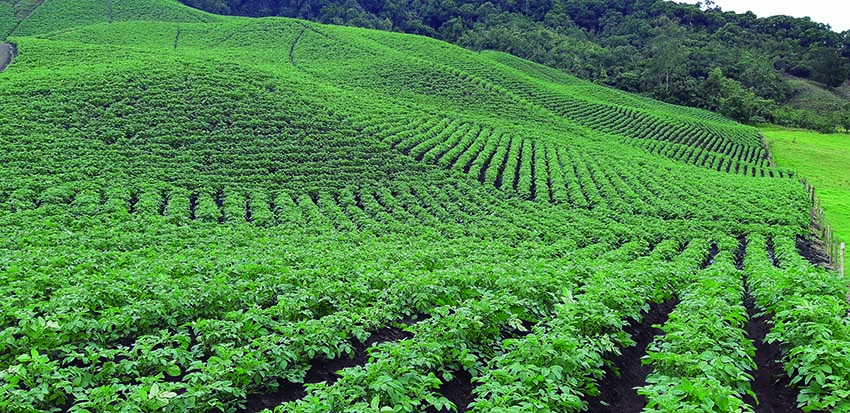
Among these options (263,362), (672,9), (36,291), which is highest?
(672,9)

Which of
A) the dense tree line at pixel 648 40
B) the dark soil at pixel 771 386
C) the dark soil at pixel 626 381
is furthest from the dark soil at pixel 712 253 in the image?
the dense tree line at pixel 648 40

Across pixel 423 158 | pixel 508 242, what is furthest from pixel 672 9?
pixel 508 242

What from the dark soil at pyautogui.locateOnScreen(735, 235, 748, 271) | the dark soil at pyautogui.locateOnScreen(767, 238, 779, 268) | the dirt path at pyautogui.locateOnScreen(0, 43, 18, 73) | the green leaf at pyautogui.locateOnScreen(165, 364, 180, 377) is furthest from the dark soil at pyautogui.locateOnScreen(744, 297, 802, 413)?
the dirt path at pyautogui.locateOnScreen(0, 43, 18, 73)

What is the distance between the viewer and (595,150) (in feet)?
152

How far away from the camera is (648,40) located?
4904 inches

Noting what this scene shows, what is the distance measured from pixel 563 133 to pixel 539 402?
4904 centimetres

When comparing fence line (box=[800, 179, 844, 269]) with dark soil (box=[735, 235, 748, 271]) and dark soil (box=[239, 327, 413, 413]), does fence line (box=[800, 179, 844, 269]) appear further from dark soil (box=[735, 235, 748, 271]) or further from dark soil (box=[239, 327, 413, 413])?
dark soil (box=[239, 327, 413, 413])

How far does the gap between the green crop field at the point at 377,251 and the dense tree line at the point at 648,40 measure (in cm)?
3321

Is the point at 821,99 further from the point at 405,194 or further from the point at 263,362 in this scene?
the point at 263,362

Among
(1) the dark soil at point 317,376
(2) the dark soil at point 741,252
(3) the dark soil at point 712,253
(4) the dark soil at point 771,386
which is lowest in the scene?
(3) the dark soil at point 712,253

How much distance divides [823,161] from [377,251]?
208 ft

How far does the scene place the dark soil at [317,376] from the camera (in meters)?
7.22

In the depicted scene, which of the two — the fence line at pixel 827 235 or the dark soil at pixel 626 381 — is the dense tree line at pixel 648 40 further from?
the dark soil at pixel 626 381

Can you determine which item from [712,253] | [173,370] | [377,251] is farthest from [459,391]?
[712,253]
